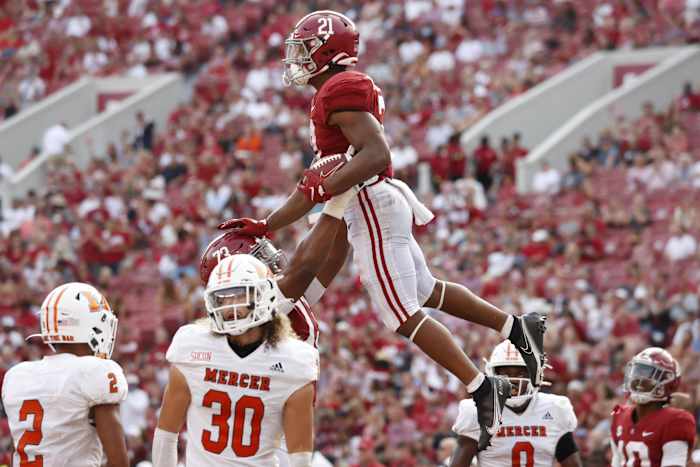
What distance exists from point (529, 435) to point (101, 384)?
2338 mm

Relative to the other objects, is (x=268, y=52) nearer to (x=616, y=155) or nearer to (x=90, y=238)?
(x=90, y=238)

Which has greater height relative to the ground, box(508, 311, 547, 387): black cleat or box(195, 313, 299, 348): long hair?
box(508, 311, 547, 387): black cleat

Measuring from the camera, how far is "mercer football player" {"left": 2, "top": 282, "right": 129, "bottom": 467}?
225 inches

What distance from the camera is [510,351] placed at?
7289 mm

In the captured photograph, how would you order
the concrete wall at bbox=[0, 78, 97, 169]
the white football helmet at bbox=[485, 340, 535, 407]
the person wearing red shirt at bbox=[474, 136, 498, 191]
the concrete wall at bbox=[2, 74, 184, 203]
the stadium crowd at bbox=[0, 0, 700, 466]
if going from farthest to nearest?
the concrete wall at bbox=[0, 78, 97, 169] → the concrete wall at bbox=[2, 74, 184, 203] → the person wearing red shirt at bbox=[474, 136, 498, 191] → the stadium crowd at bbox=[0, 0, 700, 466] → the white football helmet at bbox=[485, 340, 535, 407]

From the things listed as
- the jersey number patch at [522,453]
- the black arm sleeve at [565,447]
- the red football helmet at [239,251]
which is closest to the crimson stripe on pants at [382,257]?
the red football helmet at [239,251]

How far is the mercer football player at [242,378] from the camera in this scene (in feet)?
17.7

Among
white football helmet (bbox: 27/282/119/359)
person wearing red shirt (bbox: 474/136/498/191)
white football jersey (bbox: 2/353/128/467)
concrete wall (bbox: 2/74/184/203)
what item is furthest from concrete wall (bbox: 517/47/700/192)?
white football jersey (bbox: 2/353/128/467)

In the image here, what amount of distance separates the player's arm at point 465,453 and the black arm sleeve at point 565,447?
428mm

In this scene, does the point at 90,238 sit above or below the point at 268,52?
Answer: below

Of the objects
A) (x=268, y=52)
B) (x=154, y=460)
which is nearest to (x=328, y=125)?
(x=154, y=460)

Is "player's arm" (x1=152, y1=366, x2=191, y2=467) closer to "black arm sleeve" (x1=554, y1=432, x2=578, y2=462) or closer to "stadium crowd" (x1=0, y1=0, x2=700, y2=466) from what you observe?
"black arm sleeve" (x1=554, y1=432, x2=578, y2=462)

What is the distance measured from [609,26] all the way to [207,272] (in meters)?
16.8

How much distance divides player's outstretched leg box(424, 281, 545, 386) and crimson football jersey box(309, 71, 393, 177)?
686 mm
